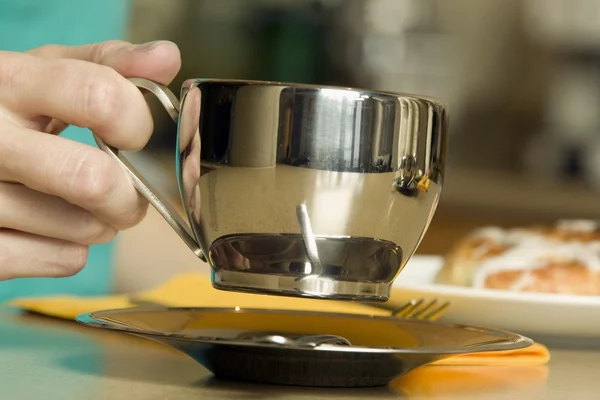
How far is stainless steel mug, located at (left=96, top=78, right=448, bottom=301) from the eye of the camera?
1.65 ft

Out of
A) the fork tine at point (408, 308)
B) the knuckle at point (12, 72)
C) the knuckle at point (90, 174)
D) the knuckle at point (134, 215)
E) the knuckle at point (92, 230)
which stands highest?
the knuckle at point (12, 72)

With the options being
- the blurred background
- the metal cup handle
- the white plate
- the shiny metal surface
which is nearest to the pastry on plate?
the white plate

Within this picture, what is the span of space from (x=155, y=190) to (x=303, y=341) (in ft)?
0.40

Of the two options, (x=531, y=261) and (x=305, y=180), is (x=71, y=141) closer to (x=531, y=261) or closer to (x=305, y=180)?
(x=305, y=180)

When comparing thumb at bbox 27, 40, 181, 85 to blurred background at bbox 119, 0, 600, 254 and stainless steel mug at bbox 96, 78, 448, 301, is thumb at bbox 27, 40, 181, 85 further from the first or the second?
blurred background at bbox 119, 0, 600, 254

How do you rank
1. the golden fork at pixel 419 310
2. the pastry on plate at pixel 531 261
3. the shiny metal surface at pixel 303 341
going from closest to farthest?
the shiny metal surface at pixel 303 341
the golden fork at pixel 419 310
the pastry on plate at pixel 531 261

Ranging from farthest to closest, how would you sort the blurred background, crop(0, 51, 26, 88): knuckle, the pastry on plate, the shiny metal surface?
1. the blurred background
2. the pastry on plate
3. crop(0, 51, 26, 88): knuckle
4. the shiny metal surface

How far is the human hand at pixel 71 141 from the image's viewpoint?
1.88ft

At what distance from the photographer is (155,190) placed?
0.58 metres

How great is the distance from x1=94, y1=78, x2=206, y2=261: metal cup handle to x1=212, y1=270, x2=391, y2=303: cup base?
0.04m

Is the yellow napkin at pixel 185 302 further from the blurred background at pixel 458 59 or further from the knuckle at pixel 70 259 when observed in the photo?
the blurred background at pixel 458 59

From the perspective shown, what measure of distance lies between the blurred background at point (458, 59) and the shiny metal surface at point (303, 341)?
10.5 ft

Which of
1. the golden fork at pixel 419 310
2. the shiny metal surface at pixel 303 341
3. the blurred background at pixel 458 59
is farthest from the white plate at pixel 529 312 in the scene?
the blurred background at pixel 458 59

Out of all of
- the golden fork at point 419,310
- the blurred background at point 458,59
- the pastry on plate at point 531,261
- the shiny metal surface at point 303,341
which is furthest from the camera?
the blurred background at point 458,59
